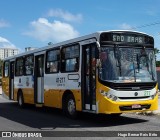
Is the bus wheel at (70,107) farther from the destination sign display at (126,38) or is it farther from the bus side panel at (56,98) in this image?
the destination sign display at (126,38)

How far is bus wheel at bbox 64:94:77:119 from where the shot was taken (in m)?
14.4

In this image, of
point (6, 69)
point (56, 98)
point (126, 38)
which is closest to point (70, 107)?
point (56, 98)

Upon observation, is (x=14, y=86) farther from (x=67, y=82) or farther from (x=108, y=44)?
(x=108, y=44)

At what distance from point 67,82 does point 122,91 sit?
10.1 feet

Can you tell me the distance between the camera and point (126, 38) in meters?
12.9

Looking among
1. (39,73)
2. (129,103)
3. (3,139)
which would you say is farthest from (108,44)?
(39,73)

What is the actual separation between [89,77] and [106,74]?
3.02 ft

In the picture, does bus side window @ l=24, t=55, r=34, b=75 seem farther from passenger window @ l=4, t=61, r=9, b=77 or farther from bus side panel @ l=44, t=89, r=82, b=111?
passenger window @ l=4, t=61, r=9, b=77

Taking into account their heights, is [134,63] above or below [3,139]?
above

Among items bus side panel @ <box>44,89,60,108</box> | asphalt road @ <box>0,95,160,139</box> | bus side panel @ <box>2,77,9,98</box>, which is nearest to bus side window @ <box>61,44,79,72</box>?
bus side panel @ <box>44,89,60,108</box>

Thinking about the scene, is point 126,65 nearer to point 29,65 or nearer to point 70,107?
point 70,107

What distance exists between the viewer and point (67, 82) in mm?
14750

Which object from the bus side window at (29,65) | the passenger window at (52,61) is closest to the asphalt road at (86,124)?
the passenger window at (52,61)

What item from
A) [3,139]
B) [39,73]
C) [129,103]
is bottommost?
[3,139]
